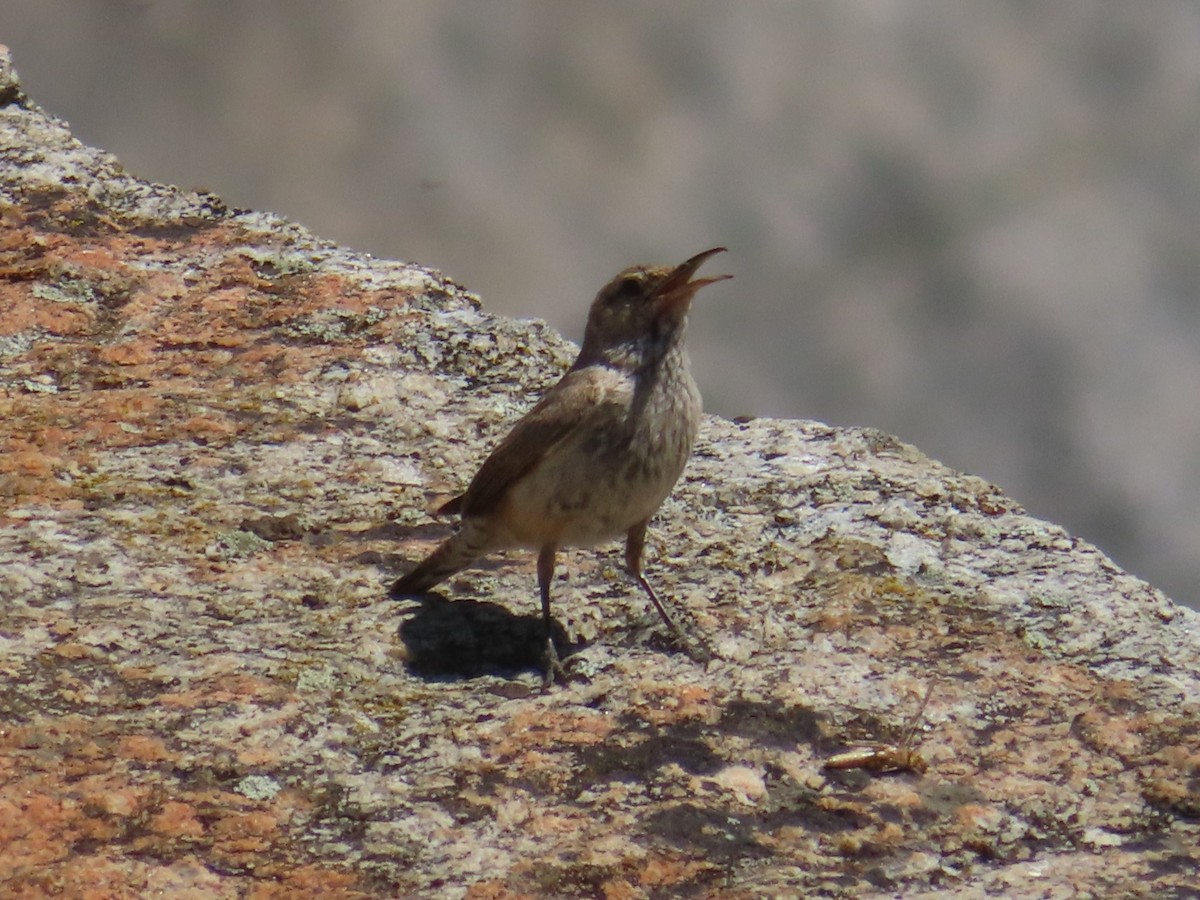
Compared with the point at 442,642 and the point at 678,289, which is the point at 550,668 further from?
the point at 678,289

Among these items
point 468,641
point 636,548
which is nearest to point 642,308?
point 636,548

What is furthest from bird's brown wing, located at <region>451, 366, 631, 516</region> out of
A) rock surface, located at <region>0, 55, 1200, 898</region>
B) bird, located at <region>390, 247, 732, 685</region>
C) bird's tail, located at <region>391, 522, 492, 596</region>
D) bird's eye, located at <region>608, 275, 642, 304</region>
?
bird's eye, located at <region>608, 275, 642, 304</region>

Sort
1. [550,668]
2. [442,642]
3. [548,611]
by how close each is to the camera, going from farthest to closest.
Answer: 1. [548,611]
2. [442,642]
3. [550,668]

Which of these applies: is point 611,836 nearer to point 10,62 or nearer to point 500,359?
point 500,359

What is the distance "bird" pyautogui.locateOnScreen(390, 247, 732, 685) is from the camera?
4.34 metres

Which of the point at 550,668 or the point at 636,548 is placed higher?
the point at 636,548

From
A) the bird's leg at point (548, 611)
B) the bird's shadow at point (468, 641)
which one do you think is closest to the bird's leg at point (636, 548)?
the bird's leg at point (548, 611)

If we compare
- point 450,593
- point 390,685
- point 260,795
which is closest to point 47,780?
point 260,795

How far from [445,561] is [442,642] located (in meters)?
0.31

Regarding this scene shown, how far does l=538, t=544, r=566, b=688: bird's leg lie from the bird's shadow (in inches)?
0.9

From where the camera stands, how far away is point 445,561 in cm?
423

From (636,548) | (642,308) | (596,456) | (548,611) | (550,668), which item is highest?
(642,308)

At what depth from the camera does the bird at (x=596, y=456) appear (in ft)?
14.2

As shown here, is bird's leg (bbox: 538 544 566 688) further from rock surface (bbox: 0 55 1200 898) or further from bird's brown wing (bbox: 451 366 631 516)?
bird's brown wing (bbox: 451 366 631 516)
